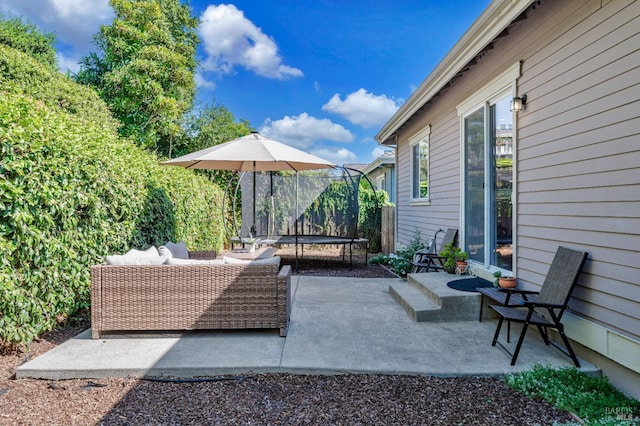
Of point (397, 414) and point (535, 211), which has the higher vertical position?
point (535, 211)

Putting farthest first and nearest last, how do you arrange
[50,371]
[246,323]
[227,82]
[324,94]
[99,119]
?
1. [324,94]
2. [227,82]
3. [99,119]
4. [246,323]
5. [50,371]

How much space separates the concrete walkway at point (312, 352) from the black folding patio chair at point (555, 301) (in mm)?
216

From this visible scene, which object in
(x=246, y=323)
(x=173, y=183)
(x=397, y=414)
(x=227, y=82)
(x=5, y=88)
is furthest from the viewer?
(x=227, y=82)

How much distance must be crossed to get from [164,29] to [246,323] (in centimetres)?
1379

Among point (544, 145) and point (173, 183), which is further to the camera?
point (173, 183)

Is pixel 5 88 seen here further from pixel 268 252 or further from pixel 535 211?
pixel 535 211

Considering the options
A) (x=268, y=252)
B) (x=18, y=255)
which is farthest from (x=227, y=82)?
(x=18, y=255)

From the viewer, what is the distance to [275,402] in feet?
7.97

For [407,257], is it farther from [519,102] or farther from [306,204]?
[306,204]

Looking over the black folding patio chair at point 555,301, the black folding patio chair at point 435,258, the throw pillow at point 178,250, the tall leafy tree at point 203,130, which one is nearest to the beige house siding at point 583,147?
the black folding patio chair at point 555,301

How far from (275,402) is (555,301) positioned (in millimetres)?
2208

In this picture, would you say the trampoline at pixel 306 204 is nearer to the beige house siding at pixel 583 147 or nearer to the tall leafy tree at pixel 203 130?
the tall leafy tree at pixel 203 130

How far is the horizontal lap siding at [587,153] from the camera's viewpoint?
8.38ft

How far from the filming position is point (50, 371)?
2.74 metres
